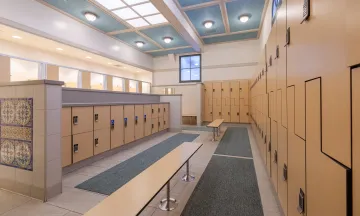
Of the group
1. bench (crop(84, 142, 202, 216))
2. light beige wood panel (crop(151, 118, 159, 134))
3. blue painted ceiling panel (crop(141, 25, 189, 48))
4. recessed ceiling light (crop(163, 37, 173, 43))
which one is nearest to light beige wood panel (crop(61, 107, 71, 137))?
bench (crop(84, 142, 202, 216))

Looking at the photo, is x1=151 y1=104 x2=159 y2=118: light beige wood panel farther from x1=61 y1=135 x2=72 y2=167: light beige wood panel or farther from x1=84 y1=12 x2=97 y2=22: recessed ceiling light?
x1=84 y1=12 x2=97 y2=22: recessed ceiling light

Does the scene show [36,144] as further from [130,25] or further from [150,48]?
[150,48]

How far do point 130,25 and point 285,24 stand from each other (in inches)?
246

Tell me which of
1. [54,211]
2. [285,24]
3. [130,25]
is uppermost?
[130,25]

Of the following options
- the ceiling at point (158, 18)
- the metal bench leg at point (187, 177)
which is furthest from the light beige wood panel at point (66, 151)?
the ceiling at point (158, 18)

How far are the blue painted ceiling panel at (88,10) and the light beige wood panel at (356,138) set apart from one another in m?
6.23

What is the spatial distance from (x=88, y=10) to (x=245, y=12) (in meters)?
5.14

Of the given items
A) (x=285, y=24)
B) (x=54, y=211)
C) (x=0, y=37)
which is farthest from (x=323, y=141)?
(x=0, y=37)

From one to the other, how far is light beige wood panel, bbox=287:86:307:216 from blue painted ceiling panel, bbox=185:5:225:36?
516 centimetres

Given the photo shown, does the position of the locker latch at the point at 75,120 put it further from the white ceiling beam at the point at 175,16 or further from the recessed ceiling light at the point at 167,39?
the recessed ceiling light at the point at 167,39

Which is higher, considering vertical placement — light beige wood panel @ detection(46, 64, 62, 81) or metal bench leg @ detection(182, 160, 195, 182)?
light beige wood panel @ detection(46, 64, 62, 81)

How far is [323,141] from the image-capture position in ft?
2.78

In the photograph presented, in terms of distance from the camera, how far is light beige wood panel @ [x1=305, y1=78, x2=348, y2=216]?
689mm

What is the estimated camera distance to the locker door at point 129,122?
4156 millimetres
